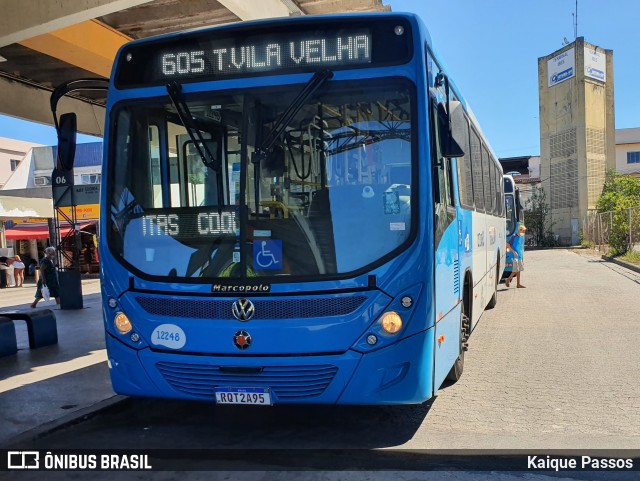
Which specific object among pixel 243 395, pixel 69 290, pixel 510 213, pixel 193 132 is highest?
pixel 193 132

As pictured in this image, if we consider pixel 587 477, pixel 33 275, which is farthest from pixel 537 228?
pixel 587 477

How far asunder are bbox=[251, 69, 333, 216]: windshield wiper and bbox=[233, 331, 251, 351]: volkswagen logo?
97cm

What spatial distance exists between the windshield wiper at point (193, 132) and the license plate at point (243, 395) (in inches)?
62.9

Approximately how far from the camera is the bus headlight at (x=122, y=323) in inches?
193

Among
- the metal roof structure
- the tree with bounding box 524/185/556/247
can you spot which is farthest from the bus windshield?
the tree with bounding box 524/185/556/247

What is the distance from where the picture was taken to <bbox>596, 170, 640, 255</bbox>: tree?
88.0 feet

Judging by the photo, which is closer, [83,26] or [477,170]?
[477,170]

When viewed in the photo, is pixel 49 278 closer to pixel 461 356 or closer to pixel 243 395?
pixel 461 356

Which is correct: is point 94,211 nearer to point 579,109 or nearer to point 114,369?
point 114,369

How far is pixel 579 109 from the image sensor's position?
1911 inches

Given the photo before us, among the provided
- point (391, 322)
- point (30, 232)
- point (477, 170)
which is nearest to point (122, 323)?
point (391, 322)

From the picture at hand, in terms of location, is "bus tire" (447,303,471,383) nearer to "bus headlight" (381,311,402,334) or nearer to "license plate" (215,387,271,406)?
"bus headlight" (381,311,402,334)

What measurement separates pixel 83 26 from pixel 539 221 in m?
45.7

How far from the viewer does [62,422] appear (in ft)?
17.9
